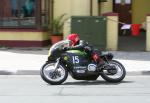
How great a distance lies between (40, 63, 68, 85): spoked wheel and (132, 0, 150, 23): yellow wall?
48.4 ft

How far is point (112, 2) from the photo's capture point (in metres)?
26.6

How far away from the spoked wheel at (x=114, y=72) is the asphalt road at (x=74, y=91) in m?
0.16

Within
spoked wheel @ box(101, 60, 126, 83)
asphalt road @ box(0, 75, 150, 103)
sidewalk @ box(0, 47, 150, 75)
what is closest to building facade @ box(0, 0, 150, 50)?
sidewalk @ box(0, 47, 150, 75)

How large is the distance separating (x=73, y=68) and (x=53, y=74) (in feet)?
1.66

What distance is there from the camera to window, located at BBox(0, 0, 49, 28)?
69.6 feet

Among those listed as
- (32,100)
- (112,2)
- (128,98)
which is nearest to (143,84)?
(128,98)

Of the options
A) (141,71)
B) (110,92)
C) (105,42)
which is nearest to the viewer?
(110,92)

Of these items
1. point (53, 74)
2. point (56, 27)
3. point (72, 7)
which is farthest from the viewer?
point (72, 7)

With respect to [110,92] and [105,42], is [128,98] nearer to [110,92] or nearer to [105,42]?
[110,92]

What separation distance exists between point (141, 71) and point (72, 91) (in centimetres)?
395

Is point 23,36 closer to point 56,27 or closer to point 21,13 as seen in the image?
point 21,13

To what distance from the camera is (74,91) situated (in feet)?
39.3

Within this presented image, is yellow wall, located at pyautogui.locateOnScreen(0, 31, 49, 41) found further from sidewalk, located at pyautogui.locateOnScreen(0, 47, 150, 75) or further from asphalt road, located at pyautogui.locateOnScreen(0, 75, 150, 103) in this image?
asphalt road, located at pyautogui.locateOnScreen(0, 75, 150, 103)

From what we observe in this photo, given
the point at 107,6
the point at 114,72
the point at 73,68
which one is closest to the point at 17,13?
the point at 107,6
